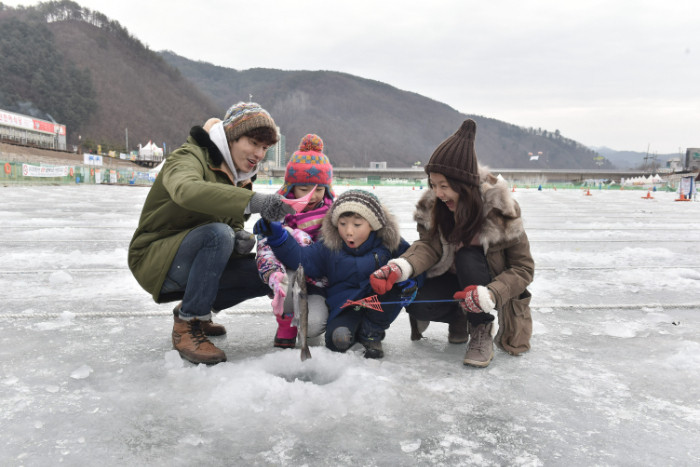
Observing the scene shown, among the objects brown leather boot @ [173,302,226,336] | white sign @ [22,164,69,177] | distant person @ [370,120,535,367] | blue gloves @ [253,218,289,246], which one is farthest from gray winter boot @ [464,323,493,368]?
white sign @ [22,164,69,177]

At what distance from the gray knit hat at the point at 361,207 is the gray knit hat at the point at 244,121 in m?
0.49

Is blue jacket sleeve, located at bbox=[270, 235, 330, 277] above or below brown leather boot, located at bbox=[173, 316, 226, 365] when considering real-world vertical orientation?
above

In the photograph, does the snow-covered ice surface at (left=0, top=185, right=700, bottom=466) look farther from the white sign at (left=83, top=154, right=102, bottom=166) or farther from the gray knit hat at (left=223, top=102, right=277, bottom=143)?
the white sign at (left=83, top=154, right=102, bottom=166)

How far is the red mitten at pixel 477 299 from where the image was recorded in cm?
213

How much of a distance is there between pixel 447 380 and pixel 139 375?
51.4 inches

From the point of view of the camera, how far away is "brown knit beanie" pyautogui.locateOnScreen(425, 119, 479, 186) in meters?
2.25

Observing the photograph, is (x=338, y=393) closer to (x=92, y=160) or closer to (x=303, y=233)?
(x=303, y=233)

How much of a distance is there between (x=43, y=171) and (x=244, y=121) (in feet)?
86.4

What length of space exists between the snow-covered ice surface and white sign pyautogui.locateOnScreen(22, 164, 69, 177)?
2301 cm

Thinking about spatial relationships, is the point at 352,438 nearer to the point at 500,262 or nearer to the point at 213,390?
the point at 213,390

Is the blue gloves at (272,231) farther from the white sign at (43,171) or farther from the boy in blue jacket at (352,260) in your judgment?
the white sign at (43,171)

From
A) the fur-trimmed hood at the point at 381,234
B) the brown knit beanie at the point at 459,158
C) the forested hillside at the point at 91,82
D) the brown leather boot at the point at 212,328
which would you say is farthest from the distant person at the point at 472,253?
the forested hillside at the point at 91,82

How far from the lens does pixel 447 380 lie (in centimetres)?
204

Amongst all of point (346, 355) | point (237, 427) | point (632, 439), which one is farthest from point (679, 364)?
point (237, 427)
